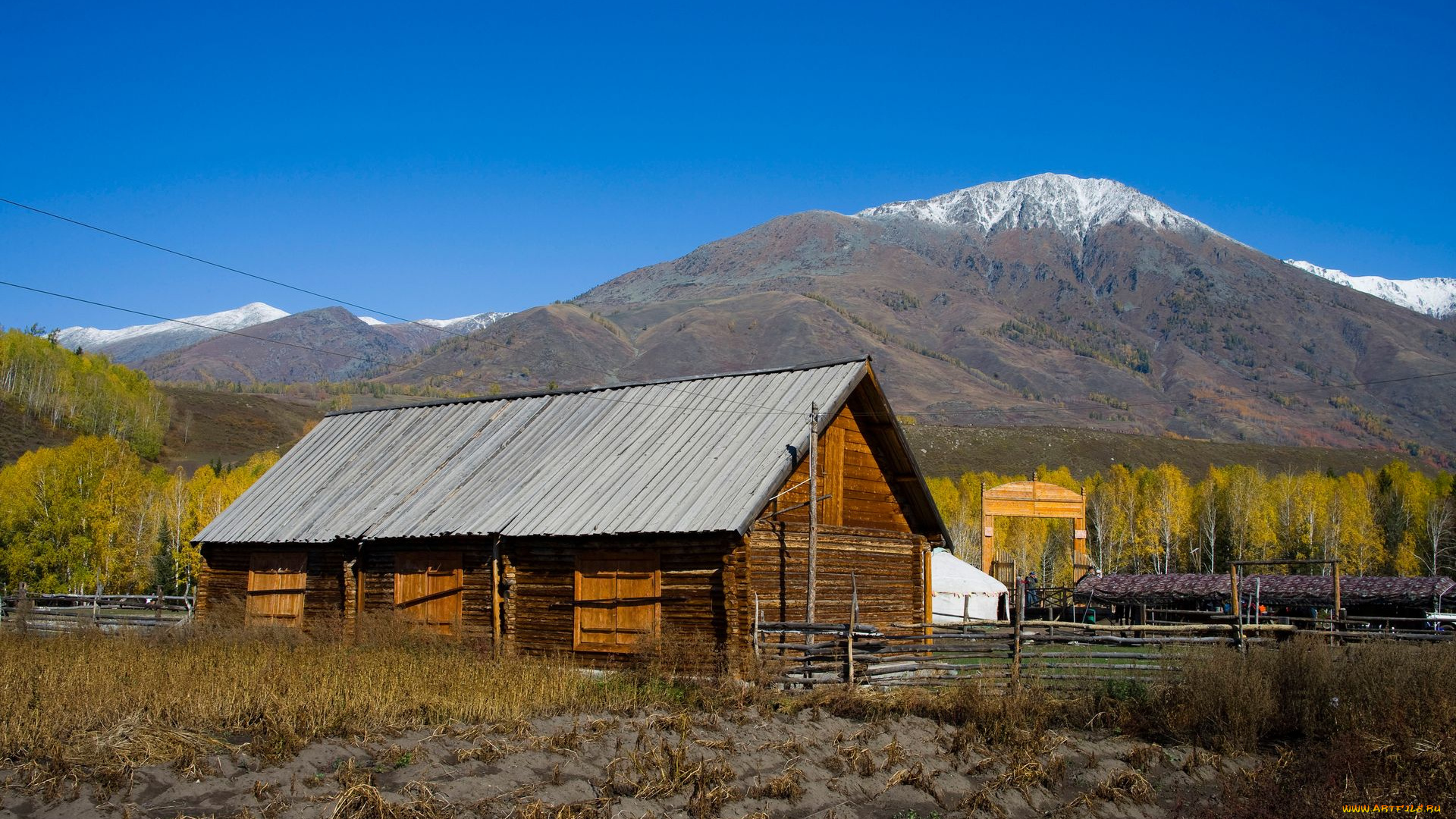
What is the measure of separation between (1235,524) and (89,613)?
72548mm

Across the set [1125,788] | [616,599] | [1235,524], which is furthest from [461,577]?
[1235,524]

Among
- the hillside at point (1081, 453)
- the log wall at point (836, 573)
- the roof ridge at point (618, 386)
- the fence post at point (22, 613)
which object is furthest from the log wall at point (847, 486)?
the hillside at point (1081, 453)

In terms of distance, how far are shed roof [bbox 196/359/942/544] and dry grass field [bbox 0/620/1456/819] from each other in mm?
4241

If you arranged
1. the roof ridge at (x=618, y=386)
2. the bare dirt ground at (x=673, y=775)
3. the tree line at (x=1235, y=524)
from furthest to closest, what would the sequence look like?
the tree line at (x=1235, y=524), the roof ridge at (x=618, y=386), the bare dirt ground at (x=673, y=775)

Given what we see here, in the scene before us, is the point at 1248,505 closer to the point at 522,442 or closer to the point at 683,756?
the point at 522,442

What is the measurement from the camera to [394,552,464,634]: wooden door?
2516cm

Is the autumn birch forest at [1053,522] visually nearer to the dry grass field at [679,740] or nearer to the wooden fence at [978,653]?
the dry grass field at [679,740]

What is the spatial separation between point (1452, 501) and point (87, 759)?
285ft

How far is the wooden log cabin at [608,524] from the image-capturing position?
2266 centimetres

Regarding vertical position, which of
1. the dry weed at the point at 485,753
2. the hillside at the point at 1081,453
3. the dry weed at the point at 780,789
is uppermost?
the hillside at the point at 1081,453

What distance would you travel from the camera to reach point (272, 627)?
26.1m

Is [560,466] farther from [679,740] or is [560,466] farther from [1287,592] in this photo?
[1287,592]

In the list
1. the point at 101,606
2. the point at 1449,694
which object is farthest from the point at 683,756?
the point at 101,606

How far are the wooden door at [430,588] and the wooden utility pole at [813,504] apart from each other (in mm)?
7897
